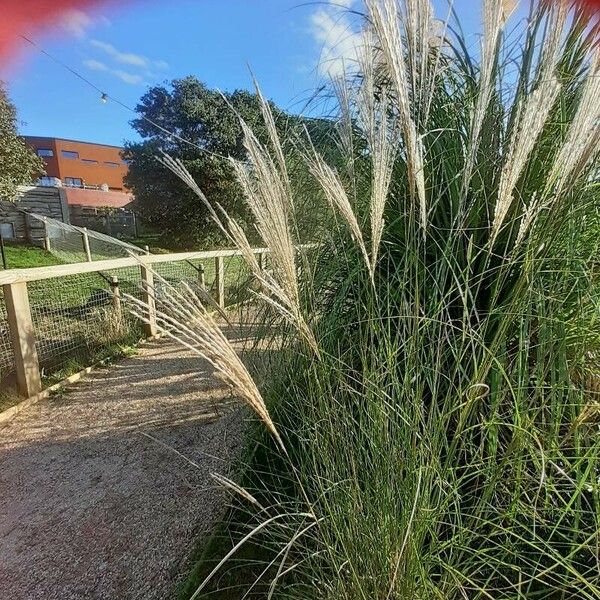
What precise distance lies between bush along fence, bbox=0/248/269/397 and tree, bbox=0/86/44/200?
5577 millimetres

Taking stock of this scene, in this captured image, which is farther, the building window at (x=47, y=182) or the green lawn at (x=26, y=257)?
the building window at (x=47, y=182)

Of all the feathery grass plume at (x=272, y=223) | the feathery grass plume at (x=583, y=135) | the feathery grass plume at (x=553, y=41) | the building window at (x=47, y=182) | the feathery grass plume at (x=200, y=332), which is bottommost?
the feathery grass plume at (x=200, y=332)

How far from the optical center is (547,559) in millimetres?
909

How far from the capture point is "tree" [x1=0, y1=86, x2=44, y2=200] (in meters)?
7.59

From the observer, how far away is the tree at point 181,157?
10.2m

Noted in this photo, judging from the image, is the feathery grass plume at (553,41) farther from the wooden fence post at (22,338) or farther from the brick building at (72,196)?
the brick building at (72,196)

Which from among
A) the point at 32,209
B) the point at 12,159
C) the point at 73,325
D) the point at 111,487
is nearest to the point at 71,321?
the point at 73,325

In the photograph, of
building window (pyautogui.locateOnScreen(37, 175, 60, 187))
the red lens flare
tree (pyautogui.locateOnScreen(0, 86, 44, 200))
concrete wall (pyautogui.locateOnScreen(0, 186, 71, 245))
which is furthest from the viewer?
building window (pyautogui.locateOnScreen(37, 175, 60, 187))

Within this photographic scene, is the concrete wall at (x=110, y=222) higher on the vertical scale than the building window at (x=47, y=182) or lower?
lower

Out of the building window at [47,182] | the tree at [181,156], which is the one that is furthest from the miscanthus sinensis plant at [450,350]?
the building window at [47,182]

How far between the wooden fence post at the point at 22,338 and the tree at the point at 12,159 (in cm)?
645

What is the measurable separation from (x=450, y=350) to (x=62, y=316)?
12.4ft

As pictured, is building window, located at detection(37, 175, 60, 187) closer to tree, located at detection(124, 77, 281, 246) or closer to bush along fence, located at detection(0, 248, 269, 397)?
tree, located at detection(124, 77, 281, 246)

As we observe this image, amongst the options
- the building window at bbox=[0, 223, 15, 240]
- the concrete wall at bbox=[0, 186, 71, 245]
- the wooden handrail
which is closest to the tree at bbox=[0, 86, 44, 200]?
the concrete wall at bbox=[0, 186, 71, 245]
